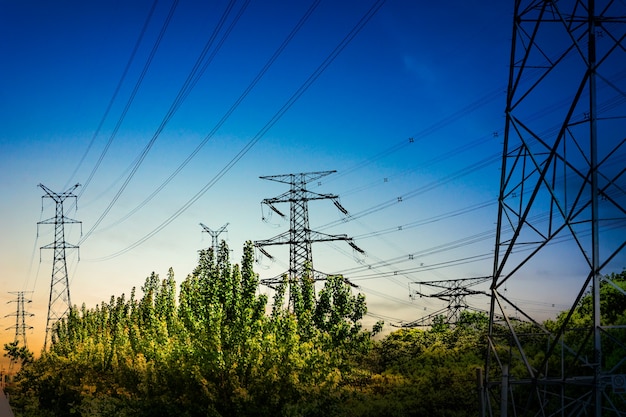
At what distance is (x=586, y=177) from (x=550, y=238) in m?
1.95

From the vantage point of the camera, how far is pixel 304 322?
30.0 metres

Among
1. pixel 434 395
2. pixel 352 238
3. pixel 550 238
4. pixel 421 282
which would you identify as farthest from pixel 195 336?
pixel 421 282

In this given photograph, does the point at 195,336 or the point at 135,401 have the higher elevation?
the point at 195,336

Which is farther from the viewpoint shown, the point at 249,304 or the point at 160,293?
the point at 160,293

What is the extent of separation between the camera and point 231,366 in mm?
22969

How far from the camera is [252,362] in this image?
886 inches

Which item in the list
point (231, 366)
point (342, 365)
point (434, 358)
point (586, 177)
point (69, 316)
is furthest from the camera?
point (69, 316)

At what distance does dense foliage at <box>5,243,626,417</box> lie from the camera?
22.8 metres

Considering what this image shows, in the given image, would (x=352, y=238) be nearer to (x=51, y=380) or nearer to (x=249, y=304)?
(x=249, y=304)

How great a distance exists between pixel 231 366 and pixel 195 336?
3.94 meters

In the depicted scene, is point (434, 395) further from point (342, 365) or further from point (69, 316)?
point (69, 316)

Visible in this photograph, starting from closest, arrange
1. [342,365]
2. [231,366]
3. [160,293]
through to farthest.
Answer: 1. [231,366]
2. [342,365]
3. [160,293]

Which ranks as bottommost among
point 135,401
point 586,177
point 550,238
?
point 135,401

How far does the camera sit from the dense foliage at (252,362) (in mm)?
22750
